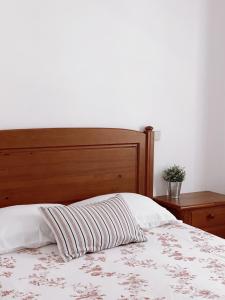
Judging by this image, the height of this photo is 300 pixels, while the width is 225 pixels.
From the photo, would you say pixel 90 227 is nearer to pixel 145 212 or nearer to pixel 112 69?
pixel 145 212

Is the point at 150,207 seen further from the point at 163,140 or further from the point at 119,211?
the point at 163,140

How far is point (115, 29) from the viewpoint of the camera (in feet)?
10.1

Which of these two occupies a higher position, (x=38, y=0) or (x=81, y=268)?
(x=38, y=0)

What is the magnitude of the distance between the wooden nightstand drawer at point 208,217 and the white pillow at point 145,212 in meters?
0.34

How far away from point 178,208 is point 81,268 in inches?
45.9

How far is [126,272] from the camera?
206cm

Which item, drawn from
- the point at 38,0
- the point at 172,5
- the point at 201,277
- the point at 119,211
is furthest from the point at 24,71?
the point at 201,277

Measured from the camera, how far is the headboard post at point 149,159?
323 cm

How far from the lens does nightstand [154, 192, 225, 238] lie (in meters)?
3.11

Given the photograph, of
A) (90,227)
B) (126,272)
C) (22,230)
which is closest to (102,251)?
(90,227)

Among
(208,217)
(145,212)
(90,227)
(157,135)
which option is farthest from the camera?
(157,135)

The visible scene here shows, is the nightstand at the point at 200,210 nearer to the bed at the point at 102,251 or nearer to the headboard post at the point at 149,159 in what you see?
the headboard post at the point at 149,159

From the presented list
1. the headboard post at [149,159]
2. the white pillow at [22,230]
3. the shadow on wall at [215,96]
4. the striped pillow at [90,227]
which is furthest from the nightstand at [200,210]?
the white pillow at [22,230]

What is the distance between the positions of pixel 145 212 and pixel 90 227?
0.54m
